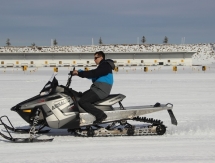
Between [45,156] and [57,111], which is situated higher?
[57,111]

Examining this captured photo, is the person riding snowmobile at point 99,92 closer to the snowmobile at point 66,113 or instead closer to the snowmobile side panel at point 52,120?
the snowmobile at point 66,113

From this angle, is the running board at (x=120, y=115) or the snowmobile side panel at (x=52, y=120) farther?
the running board at (x=120, y=115)

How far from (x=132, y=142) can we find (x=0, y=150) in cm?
227

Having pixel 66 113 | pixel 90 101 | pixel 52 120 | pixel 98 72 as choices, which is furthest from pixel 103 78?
pixel 52 120

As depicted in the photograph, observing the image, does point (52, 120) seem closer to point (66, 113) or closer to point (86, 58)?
point (66, 113)

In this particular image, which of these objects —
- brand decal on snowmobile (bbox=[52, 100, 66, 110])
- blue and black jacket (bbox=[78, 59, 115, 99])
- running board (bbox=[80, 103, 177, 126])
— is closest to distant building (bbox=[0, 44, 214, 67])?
running board (bbox=[80, 103, 177, 126])

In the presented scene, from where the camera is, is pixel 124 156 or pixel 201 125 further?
pixel 201 125

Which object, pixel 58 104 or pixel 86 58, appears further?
pixel 86 58

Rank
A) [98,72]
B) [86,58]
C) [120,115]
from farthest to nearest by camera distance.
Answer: [86,58] → [120,115] → [98,72]

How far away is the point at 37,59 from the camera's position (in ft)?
223

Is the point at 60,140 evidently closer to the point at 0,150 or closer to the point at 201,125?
the point at 0,150

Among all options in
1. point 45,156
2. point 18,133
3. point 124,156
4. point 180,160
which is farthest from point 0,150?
point 180,160

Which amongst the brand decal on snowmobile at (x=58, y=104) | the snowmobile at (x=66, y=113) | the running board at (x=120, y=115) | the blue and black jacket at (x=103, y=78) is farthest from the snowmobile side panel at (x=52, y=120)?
the blue and black jacket at (x=103, y=78)

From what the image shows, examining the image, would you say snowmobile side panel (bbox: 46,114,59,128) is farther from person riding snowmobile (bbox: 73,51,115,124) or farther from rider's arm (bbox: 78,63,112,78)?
rider's arm (bbox: 78,63,112,78)
